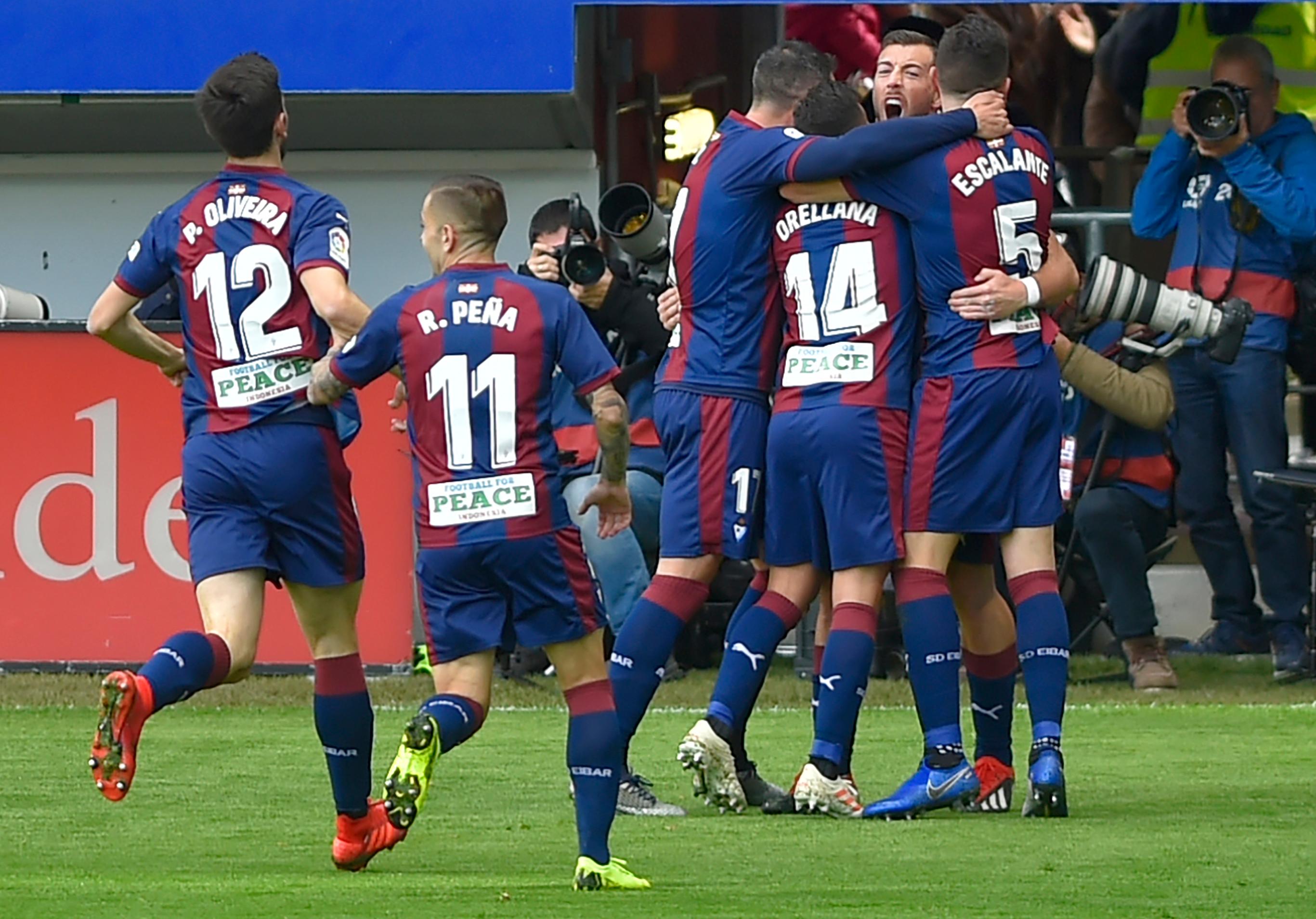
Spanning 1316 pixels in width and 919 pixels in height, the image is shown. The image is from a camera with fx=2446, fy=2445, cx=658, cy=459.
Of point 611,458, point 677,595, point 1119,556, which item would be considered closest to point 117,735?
point 611,458

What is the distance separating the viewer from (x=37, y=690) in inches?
371

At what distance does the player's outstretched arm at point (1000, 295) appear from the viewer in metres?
6.27

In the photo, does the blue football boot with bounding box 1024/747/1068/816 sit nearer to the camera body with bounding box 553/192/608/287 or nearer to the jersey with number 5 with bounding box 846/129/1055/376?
the jersey with number 5 with bounding box 846/129/1055/376

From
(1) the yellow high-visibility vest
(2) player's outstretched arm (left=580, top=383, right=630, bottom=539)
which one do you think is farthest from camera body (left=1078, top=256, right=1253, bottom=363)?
(1) the yellow high-visibility vest

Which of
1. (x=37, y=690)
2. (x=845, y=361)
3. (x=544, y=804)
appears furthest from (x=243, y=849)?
(x=37, y=690)

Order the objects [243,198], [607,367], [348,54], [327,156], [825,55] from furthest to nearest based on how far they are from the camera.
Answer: [327,156] → [348,54] → [825,55] → [243,198] → [607,367]

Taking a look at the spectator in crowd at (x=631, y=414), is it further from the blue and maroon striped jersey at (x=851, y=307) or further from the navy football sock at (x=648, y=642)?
the blue and maroon striped jersey at (x=851, y=307)

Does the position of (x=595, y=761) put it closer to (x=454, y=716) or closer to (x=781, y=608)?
(x=454, y=716)

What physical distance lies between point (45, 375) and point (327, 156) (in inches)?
79.0

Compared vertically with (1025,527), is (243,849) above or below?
below

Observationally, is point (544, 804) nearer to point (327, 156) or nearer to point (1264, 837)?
point (1264, 837)

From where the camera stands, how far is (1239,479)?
32.5 feet

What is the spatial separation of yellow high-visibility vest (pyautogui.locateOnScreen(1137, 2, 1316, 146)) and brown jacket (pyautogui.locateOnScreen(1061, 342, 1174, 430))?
6.85ft

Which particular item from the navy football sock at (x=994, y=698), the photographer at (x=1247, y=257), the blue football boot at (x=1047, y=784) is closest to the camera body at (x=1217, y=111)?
the photographer at (x=1247, y=257)
